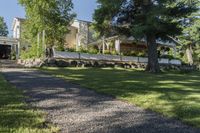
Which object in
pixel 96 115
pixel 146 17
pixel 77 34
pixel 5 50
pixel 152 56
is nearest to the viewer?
pixel 96 115

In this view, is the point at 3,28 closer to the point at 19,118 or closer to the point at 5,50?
the point at 5,50

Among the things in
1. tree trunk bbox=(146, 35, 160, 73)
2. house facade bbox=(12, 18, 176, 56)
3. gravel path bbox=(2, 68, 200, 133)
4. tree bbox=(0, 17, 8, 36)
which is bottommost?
gravel path bbox=(2, 68, 200, 133)

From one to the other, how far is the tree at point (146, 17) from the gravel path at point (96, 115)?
1372 centimetres

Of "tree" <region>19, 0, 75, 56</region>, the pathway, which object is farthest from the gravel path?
"tree" <region>19, 0, 75, 56</region>

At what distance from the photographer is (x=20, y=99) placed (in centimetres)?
957

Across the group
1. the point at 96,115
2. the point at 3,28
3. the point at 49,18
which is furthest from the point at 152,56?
the point at 3,28

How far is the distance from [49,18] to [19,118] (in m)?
29.6

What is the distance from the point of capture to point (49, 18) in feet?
119

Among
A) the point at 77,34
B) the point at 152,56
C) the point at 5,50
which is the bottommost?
the point at 152,56

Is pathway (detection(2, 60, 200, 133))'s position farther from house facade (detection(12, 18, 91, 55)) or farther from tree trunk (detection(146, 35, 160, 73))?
house facade (detection(12, 18, 91, 55))

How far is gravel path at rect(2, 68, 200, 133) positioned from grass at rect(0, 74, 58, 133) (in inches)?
9.9

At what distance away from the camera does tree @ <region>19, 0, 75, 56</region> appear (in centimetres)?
3572

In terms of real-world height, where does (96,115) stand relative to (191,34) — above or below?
below

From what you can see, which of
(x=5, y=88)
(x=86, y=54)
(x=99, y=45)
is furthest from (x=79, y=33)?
(x=5, y=88)
